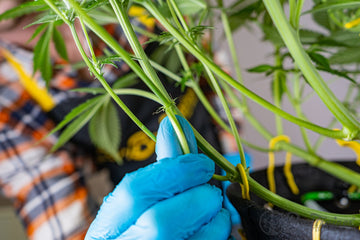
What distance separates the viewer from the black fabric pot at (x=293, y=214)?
0.63 ft

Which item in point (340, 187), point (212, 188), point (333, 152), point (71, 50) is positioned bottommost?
point (333, 152)

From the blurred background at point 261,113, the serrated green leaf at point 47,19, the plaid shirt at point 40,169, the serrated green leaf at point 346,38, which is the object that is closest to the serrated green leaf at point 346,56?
the serrated green leaf at point 346,38

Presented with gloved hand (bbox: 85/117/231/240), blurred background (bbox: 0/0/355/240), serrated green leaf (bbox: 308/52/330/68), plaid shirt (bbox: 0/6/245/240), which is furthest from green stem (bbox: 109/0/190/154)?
blurred background (bbox: 0/0/355/240)

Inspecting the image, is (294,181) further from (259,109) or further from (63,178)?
(259,109)

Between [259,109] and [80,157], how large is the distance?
574 millimetres

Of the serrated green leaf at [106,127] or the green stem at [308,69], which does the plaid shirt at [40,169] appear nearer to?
the serrated green leaf at [106,127]

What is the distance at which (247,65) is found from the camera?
3.34ft

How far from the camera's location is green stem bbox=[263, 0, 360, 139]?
19 cm

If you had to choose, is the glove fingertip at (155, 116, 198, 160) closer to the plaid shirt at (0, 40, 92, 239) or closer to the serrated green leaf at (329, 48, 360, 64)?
the serrated green leaf at (329, 48, 360, 64)

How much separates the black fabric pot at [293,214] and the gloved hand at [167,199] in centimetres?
2

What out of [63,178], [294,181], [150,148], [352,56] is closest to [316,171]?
[294,181]

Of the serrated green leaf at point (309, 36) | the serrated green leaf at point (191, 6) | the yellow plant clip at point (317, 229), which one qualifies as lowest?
Answer: the yellow plant clip at point (317, 229)

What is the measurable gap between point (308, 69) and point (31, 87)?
0.65 metres

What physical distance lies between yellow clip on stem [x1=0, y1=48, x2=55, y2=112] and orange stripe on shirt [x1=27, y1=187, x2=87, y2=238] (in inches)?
7.4
